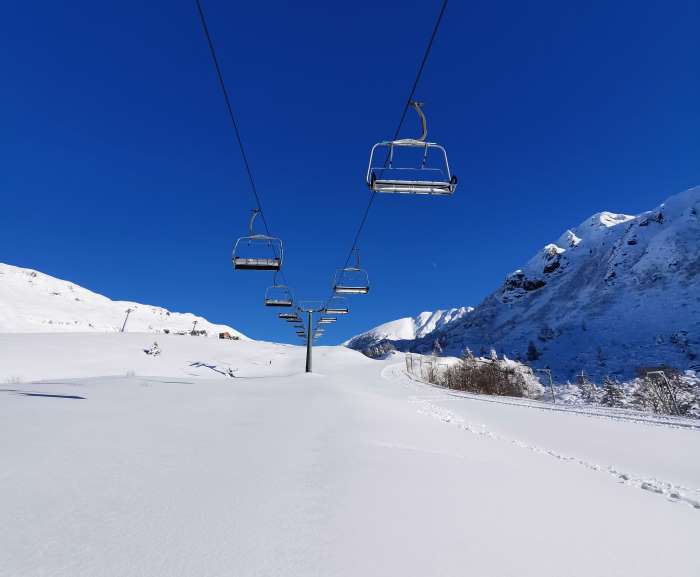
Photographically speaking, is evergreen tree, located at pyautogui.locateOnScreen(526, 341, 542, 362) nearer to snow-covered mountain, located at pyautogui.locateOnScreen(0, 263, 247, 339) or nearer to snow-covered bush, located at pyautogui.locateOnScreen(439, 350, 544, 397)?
snow-covered bush, located at pyautogui.locateOnScreen(439, 350, 544, 397)

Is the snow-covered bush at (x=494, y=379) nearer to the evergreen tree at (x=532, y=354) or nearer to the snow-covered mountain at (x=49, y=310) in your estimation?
the evergreen tree at (x=532, y=354)

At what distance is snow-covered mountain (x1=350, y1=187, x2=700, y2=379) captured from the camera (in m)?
63.9

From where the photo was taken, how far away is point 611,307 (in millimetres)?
86750

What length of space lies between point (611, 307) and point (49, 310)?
14332cm

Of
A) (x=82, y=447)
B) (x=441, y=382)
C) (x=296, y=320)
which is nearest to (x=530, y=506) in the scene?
(x=82, y=447)

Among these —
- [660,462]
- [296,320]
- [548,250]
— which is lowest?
[660,462]

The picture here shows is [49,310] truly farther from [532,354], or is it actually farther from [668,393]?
[668,393]

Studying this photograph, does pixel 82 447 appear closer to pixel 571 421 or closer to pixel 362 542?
pixel 362 542

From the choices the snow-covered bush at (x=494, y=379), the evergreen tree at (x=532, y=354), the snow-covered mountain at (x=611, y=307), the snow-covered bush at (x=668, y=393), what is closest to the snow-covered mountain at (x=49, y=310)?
the snow-covered bush at (x=494, y=379)

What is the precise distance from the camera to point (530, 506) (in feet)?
11.2

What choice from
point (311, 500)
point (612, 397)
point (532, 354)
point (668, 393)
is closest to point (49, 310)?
point (532, 354)

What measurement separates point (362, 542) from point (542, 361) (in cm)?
8523

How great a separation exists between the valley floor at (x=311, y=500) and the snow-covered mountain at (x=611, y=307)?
63.9 m

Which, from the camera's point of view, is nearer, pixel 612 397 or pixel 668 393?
pixel 668 393
